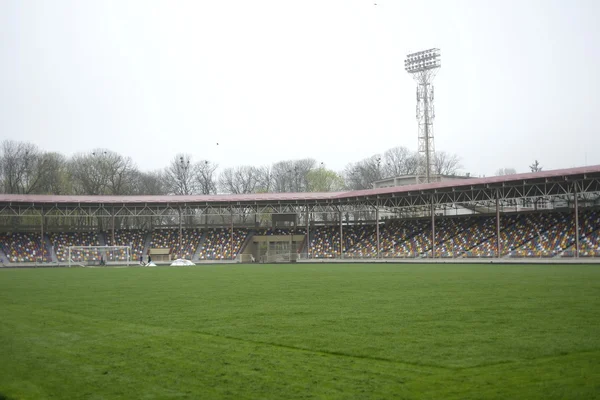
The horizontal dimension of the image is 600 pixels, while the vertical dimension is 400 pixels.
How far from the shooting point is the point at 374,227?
64562 millimetres

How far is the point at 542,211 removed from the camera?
163 ft

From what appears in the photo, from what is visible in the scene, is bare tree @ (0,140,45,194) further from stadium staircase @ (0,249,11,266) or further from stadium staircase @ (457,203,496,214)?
stadium staircase @ (457,203,496,214)

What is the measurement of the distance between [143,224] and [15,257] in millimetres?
20499

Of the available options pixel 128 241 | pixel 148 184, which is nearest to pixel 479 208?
pixel 128 241

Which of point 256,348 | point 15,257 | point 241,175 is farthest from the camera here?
point 241,175

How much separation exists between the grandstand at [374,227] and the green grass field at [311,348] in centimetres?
3041

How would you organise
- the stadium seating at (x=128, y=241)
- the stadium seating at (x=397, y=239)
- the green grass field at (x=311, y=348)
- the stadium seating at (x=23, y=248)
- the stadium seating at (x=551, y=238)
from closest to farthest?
the green grass field at (x=311, y=348), the stadium seating at (x=551, y=238), the stadium seating at (x=397, y=239), the stadium seating at (x=23, y=248), the stadium seating at (x=128, y=241)

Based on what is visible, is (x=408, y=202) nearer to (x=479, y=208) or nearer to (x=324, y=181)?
(x=479, y=208)

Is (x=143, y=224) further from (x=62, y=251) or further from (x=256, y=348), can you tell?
(x=256, y=348)

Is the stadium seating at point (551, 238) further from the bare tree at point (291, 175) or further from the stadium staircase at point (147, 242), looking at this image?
the bare tree at point (291, 175)

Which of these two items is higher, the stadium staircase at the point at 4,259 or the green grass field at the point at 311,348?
the green grass field at the point at 311,348

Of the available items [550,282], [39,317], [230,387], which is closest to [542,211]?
[550,282]

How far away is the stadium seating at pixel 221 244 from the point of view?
209ft

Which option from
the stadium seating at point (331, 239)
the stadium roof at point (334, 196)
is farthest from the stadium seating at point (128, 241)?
the stadium seating at point (331, 239)
